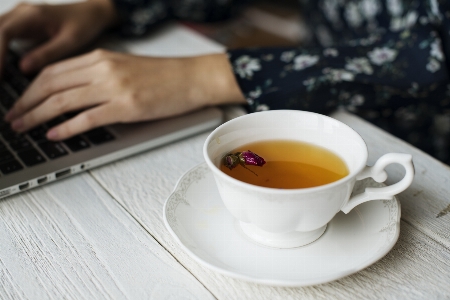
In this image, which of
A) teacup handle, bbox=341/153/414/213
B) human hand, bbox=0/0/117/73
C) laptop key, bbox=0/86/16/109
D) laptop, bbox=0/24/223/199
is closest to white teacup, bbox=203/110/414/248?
teacup handle, bbox=341/153/414/213

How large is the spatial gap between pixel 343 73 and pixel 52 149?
0.42 m

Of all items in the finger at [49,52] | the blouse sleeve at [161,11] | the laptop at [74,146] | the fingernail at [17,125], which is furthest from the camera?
the blouse sleeve at [161,11]

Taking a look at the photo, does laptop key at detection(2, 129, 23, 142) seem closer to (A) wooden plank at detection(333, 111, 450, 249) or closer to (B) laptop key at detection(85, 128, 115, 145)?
(B) laptop key at detection(85, 128, 115, 145)

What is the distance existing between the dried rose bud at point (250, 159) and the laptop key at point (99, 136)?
26 centimetres

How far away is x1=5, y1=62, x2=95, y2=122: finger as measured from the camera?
0.73m

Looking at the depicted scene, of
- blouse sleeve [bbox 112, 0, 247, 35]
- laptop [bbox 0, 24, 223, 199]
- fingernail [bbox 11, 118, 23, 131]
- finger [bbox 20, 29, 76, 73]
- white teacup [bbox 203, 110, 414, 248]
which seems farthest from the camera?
blouse sleeve [bbox 112, 0, 247, 35]

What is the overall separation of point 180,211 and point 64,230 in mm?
127

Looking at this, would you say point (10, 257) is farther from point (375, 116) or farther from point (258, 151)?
point (375, 116)

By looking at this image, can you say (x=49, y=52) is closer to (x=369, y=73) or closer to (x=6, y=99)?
(x=6, y=99)

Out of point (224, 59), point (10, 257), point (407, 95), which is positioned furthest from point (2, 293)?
point (407, 95)

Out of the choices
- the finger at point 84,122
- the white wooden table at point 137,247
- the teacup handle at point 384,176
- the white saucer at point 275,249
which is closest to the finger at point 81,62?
the finger at point 84,122

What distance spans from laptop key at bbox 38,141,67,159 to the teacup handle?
37cm

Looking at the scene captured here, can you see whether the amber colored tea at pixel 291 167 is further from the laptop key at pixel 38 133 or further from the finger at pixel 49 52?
the finger at pixel 49 52

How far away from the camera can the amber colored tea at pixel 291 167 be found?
451 mm
